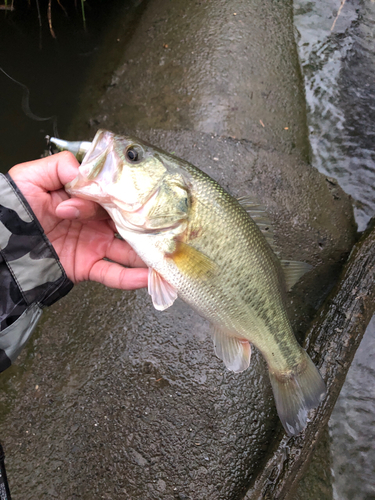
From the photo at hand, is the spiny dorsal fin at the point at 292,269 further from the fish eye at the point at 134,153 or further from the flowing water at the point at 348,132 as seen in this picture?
the flowing water at the point at 348,132

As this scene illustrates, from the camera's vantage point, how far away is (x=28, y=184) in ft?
6.42

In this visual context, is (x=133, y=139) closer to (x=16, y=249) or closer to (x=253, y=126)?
(x=16, y=249)

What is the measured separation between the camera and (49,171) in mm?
1965

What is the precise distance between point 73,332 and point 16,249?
53.7 inches

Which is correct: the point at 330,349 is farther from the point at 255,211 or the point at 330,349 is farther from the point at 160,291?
the point at 160,291

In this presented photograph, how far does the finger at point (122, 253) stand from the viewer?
2.33 meters

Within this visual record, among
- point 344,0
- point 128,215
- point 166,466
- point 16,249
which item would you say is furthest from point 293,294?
point 344,0

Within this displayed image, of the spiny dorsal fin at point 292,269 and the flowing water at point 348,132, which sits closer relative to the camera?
the spiny dorsal fin at point 292,269

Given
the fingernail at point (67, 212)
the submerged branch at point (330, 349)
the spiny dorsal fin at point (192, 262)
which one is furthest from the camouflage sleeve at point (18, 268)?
the submerged branch at point (330, 349)

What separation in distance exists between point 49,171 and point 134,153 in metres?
0.53

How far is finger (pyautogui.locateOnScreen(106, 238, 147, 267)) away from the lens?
7.66ft

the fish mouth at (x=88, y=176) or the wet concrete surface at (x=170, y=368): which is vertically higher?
the fish mouth at (x=88, y=176)

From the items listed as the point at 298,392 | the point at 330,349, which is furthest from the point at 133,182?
the point at 330,349

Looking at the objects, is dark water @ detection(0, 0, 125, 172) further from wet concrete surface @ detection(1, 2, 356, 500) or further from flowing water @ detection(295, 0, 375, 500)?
flowing water @ detection(295, 0, 375, 500)
